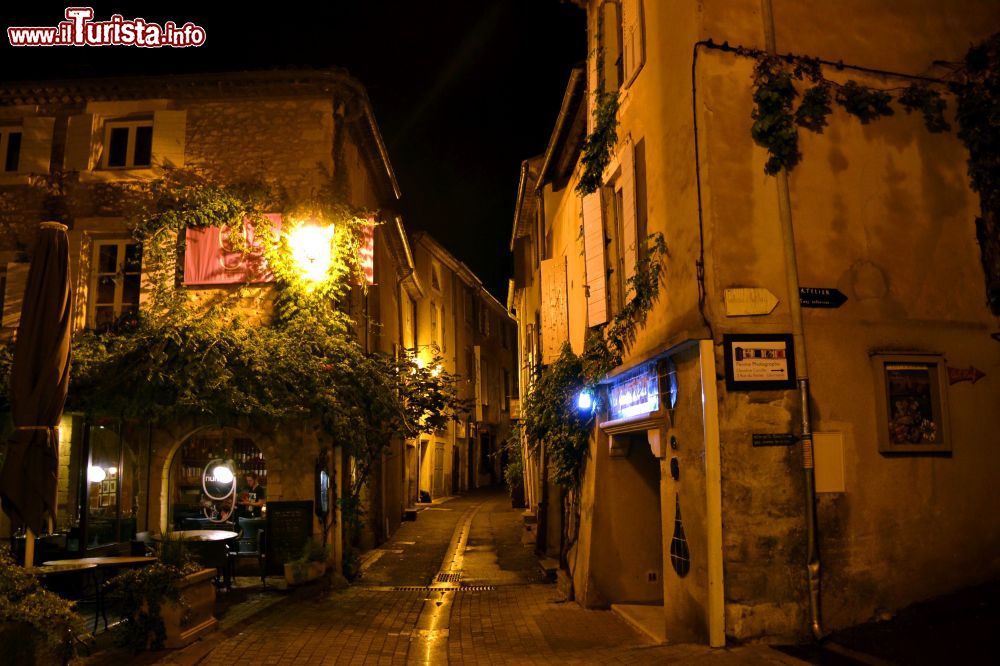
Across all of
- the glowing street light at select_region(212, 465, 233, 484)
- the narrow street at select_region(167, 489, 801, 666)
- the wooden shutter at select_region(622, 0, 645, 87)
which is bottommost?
the narrow street at select_region(167, 489, 801, 666)

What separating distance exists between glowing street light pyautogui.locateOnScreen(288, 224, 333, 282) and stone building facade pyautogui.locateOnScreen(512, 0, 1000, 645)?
22.5ft

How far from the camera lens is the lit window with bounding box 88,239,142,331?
44.1 feet

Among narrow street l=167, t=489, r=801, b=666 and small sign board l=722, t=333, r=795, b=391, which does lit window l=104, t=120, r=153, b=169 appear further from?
small sign board l=722, t=333, r=795, b=391

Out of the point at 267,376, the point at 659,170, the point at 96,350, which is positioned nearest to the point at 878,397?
the point at 659,170

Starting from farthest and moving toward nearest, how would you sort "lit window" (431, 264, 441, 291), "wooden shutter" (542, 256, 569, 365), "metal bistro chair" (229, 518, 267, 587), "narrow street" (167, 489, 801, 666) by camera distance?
"lit window" (431, 264, 441, 291), "wooden shutter" (542, 256, 569, 365), "metal bistro chair" (229, 518, 267, 587), "narrow street" (167, 489, 801, 666)

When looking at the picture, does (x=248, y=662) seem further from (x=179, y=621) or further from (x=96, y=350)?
(x=96, y=350)

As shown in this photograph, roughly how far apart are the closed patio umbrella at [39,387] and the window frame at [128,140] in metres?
6.32

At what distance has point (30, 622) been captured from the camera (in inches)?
219

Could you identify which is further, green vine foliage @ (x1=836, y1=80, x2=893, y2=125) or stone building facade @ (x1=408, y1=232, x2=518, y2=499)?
stone building facade @ (x1=408, y1=232, x2=518, y2=499)

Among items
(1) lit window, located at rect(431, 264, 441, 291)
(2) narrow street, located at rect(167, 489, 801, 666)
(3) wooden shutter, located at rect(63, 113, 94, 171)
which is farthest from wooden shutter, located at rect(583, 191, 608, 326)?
(1) lit window, located at rect(431, 264, 441, 291)

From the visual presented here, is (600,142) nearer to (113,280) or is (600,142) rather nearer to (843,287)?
(843,287)

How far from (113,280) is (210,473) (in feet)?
12.9

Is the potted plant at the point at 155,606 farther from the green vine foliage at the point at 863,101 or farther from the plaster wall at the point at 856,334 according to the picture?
the green vine foliage at the point at 863,101

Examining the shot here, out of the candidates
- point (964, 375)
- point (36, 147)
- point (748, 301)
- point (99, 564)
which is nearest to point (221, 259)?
point (36, 147)
